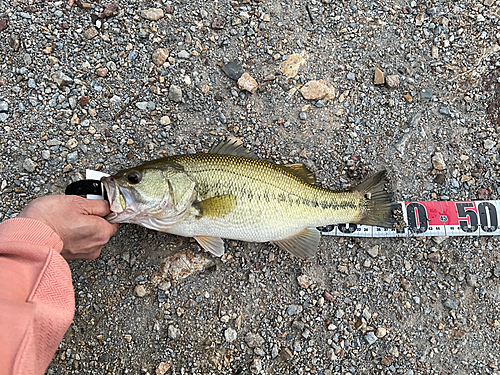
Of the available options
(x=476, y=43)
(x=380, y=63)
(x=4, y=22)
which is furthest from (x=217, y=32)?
(x=476, y=43)

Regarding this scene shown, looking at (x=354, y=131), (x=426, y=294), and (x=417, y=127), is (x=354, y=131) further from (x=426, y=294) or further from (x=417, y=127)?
(x=426, y=294)

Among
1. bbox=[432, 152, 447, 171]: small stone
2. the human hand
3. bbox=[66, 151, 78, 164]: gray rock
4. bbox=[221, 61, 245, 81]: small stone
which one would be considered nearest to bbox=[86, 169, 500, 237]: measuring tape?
bbox=[432, 152, 447, 171]: small stone

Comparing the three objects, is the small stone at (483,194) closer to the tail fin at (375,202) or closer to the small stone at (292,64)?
the tail fin at (375,202)

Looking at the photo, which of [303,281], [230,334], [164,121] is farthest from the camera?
[164,121]

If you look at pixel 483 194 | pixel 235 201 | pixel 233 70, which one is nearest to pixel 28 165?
pixel 235 201

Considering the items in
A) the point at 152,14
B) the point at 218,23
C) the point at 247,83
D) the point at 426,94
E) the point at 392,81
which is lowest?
the point at 426,94

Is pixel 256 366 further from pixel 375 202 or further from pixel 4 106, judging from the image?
pixel 4 106

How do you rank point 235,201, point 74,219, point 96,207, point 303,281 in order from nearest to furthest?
1. point 74,219
2. point 96,207
3. point 235,201
4. point 303,281

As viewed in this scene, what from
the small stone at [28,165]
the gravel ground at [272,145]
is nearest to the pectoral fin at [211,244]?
the gravel ground at [272,145]
